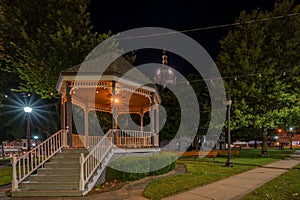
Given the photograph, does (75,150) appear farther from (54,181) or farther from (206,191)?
(206,191)

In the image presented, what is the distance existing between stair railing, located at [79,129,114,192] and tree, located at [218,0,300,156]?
40.8ft

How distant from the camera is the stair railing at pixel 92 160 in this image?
6.93 metres

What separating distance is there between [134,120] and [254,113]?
10543mm

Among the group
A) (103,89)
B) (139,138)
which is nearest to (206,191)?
(139,138)

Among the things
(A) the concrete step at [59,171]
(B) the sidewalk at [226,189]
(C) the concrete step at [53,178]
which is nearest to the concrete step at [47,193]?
(C) the concrete step at [53,178]

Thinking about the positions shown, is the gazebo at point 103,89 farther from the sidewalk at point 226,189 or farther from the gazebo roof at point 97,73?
the sidewalk at point 226,189

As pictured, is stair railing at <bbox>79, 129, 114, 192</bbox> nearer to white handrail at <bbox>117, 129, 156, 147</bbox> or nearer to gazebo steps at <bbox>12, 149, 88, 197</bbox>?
gazebo steps at <bbox>12, 149, 88, 197</bbox>

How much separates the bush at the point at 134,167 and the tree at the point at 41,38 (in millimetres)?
8337

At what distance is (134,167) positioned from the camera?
8.81 m

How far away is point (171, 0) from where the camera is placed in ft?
52.5

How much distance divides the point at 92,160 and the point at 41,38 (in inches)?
367

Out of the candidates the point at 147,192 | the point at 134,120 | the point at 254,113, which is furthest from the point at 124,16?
the point at 147,192

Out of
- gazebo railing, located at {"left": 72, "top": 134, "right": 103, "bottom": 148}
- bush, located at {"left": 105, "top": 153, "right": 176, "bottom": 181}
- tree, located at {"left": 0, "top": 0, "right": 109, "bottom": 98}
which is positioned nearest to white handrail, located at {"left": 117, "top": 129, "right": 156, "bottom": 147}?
gazebo railing, located at {"left": 72, "top": 134, "right": 103, "bottom": 148}

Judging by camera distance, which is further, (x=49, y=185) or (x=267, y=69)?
(x=267, y=69)
